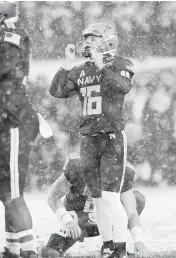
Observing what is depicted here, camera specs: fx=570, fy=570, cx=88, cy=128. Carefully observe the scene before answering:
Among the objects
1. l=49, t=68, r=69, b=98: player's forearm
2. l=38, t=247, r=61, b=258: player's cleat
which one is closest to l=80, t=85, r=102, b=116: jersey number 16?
l=49, t=68, r=69, b=98: player's forearm

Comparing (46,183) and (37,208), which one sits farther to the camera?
(46,183)

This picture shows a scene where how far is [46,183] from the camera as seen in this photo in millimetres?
4449

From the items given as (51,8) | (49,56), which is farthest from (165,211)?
(51,8)

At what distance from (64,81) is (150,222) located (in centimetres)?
123

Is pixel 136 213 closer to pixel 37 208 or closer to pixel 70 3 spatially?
pixel 37 208

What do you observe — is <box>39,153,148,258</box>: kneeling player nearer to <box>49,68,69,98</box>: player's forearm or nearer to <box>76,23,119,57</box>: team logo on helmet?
<box>49,68,69,98</box>: player's forearm

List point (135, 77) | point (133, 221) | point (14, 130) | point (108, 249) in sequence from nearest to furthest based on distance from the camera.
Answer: point (14, 130) → point (108, 249) → point (133, 221) → point (135, 77)

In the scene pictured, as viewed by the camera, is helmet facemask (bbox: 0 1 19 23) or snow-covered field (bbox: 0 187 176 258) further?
snow-covered field (bbox: 0 187 176 258)

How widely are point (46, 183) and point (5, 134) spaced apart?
2.02m

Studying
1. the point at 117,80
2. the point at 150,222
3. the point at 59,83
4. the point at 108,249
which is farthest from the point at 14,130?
the point at 150,222

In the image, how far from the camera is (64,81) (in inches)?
111

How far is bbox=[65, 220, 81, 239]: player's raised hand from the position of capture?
2.85 metres

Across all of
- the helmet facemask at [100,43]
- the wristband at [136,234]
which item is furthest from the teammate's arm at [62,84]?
the wristband at [136,234]

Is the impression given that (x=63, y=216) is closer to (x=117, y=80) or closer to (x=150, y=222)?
(x=117, y=80)
